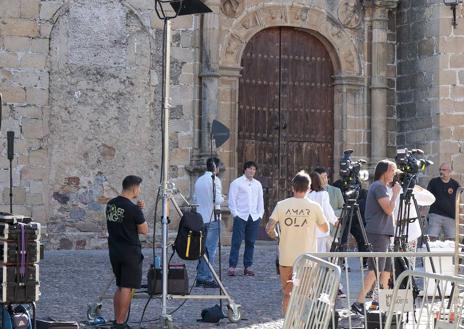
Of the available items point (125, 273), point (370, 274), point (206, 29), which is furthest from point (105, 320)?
point (206, 29)

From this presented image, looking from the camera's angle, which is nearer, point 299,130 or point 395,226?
point 395,226

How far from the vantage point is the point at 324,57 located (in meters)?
22.8

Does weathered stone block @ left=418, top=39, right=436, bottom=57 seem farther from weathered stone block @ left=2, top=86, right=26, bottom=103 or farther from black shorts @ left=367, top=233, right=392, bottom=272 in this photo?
black shorts @ left=367, top=233, right=392, bottom=272

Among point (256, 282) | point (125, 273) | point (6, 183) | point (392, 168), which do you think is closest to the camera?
point (125, 273)

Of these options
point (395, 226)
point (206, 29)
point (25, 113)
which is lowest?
point (395, 226)

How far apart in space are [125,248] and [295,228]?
5.15 ft

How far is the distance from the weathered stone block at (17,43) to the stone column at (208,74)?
2.92 m

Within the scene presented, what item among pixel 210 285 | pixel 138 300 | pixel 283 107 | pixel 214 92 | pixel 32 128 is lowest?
pixel 138 300

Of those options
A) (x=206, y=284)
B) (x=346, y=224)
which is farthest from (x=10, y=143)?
(x=346, y=224)

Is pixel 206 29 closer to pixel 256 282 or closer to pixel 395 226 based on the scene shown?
pixel 256 282

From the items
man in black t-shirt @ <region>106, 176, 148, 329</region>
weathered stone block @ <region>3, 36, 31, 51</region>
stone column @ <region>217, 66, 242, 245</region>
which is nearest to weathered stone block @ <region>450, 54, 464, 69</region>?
stone column @ <region>217, 66, 242, 245</region>

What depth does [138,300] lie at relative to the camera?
14.6m

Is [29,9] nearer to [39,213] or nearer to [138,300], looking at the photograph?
[39,213]

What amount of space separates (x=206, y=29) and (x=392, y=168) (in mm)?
8961
